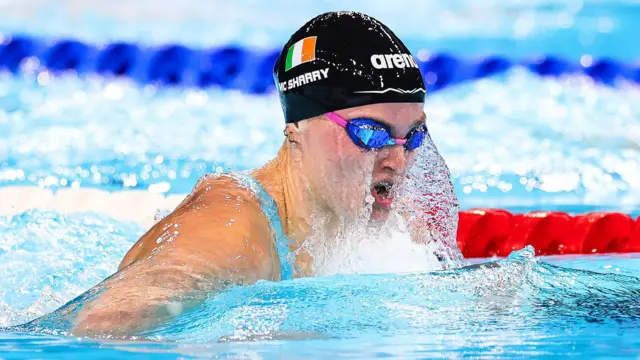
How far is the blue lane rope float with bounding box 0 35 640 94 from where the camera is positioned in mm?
7387

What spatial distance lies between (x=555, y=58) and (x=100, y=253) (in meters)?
5.37

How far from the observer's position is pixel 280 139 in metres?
6.51

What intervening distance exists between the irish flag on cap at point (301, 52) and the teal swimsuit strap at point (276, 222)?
1.08 feet

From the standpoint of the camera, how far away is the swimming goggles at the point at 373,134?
2238 mm

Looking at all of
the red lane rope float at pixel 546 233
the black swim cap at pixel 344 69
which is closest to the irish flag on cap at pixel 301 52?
the black swim cap at pixel 344 69

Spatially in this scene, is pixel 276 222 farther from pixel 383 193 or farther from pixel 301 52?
pixel 301 52

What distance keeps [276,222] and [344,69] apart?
418 millimetres

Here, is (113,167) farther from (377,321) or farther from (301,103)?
(377,321)

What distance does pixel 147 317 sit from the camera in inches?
69.7

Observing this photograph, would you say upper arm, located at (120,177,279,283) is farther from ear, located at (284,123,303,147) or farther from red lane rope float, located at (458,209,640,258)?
red lane rope float, located at (458,209,640,258)

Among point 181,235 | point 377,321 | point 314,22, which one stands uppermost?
point 314,22

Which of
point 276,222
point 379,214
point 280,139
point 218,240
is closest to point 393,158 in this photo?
point 379,214

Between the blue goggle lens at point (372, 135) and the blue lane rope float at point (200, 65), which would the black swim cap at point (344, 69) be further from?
the blue lane rope float at point (200, 65)

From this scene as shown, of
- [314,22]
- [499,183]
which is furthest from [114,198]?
[314,22]
